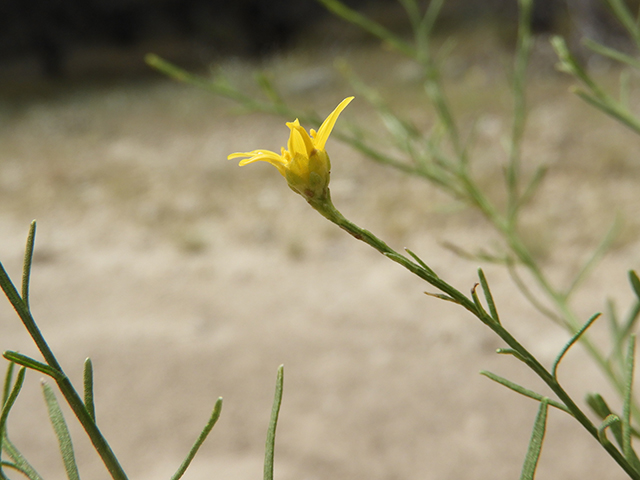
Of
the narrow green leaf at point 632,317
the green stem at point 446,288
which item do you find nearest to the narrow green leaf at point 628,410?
the green stem at point 446,288

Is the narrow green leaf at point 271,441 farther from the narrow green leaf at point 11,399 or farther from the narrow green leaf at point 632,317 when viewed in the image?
the narrow green leaf at point 632,317

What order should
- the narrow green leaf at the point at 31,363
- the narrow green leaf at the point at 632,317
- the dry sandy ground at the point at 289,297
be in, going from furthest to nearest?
the dry sandy ground at the point at 289,297 → the narrow green leaf at the point at 632,317 → the narrow green leaf at the point at 31,363

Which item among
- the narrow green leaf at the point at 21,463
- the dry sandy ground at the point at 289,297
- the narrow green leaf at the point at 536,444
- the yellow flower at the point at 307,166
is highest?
the dry sandy ground at the point at 289,297

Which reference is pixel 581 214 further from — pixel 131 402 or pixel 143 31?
pixel 143 31

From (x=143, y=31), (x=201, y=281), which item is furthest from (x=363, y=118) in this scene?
(x=143, y=31)

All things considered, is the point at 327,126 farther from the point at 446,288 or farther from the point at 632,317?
the point at 632,317

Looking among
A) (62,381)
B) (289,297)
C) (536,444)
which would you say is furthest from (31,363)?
(289,297)

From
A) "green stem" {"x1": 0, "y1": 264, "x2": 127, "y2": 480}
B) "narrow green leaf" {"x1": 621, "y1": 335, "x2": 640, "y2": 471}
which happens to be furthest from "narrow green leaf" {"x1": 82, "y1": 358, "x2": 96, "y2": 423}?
"narrow green leaf" {"x1": 621, "y1": 335, "x2": 640, "y2": 471}
